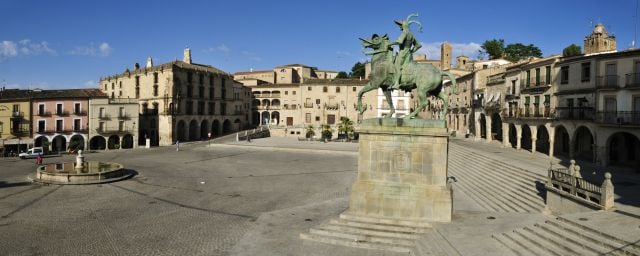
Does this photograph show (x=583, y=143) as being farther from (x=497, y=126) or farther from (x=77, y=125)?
(x=77, y=125)

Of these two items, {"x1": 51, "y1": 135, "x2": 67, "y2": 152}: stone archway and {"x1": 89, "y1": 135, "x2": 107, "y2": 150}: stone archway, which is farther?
{"x1": 89, "y1": 135, "x2": 107, "y2": 150}: stone archway

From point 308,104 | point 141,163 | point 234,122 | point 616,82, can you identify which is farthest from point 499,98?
point 234,122

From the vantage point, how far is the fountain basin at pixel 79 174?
26000 millimetres

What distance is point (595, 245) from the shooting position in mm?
10586

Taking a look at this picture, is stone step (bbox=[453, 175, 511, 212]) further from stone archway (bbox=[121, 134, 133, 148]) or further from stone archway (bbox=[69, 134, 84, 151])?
stone archway (bbox=[69, 134, 84, 151])

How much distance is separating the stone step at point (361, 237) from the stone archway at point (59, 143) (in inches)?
2060

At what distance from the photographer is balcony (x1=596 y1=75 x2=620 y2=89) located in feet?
86.3

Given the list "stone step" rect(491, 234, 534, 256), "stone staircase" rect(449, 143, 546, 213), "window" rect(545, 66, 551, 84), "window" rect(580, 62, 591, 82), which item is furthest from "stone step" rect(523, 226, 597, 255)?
"window" rect(545, 66, 551, 84)

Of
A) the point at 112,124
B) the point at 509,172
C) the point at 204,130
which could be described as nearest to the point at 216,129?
the point at 204,130

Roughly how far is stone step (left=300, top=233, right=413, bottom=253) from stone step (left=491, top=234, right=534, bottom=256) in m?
2.70

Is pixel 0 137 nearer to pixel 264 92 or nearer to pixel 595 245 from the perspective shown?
pixel 264 92

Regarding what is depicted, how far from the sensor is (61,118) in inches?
2095

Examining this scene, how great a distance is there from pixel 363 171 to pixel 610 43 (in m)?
37.4

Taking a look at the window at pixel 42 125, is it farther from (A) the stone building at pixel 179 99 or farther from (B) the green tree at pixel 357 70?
(B) the green tree at pixel 357 70
